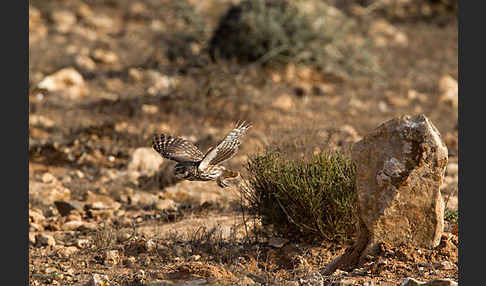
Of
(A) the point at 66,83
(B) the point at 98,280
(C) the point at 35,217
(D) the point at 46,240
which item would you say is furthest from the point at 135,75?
(B) the point at 98,280

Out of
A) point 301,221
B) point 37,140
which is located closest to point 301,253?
point 301,221

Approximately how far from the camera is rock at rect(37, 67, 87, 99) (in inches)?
457

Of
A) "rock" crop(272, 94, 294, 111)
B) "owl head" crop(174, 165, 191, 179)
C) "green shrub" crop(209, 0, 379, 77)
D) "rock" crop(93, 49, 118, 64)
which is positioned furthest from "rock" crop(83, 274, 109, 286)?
"rock" crop(93, 49, 118, 64)

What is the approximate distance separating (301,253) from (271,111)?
5235 millimetres

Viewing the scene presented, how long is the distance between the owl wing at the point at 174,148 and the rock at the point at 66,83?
596 centimetres

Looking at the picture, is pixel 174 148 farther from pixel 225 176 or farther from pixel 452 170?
pixel 452 170

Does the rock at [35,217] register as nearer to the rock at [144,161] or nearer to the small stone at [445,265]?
the rock at [144,161]

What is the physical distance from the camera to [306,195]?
220 inches

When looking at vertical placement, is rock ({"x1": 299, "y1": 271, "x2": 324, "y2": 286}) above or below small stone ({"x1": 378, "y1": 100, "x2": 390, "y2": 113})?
below

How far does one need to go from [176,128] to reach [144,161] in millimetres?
1436

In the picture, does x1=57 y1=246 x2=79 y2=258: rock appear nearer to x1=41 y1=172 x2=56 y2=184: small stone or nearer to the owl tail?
the owl tail

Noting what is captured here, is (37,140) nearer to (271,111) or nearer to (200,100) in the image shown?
(200,100)

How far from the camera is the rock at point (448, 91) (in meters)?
12.0

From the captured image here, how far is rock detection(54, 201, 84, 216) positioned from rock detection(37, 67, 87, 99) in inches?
172
